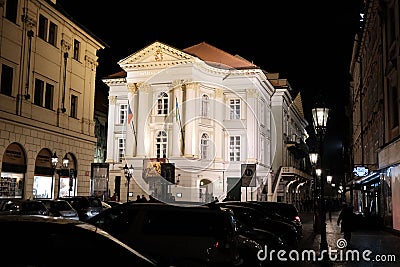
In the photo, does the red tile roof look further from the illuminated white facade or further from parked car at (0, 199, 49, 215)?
parked car at (0, 199, 49, 215)

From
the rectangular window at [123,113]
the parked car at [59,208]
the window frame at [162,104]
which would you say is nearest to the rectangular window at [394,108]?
the parked car at [59,208]

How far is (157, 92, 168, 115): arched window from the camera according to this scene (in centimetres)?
5422

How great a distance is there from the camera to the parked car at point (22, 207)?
18969 millimetres

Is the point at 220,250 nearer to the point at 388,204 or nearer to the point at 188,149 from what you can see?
the point at 388,204

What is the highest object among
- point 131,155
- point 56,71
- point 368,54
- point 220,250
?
point 368,54

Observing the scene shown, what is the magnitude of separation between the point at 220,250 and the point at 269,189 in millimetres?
49794

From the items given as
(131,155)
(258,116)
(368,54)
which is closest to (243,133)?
(258,116)

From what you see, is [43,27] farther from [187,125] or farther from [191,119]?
[191,119]

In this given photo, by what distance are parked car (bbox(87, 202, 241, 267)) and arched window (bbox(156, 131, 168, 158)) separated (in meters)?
43.0

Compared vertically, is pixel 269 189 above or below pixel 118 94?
below

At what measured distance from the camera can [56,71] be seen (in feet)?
108

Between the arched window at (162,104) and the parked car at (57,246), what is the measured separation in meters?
48.8

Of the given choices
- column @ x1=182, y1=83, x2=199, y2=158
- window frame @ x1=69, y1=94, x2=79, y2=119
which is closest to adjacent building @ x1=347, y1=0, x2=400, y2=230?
column @ x1=182, y1=83, x2=199, y2=158

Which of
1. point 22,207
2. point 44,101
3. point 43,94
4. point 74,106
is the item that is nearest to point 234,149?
point 74,106
